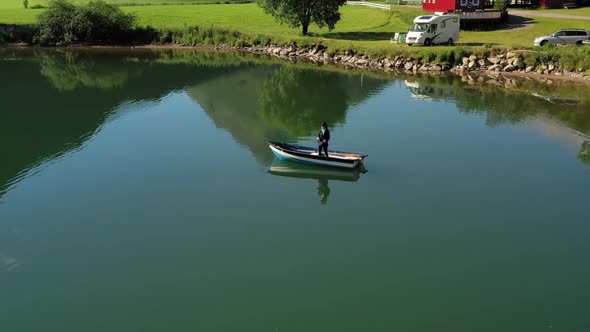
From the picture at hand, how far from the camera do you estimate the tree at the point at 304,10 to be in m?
72.5

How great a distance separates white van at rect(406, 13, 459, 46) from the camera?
203 ft

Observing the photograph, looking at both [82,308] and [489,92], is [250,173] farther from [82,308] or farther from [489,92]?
[489,92]

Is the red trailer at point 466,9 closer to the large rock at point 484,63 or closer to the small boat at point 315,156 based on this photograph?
the large rock at point 484,63

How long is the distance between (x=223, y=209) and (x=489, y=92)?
115ft

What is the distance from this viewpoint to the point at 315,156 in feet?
95.5

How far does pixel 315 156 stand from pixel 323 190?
2.37 meters

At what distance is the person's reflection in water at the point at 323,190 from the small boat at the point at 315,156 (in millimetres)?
1155

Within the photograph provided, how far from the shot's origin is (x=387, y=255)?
→ 68.9 feet

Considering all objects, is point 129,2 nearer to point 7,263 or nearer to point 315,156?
point 315,156

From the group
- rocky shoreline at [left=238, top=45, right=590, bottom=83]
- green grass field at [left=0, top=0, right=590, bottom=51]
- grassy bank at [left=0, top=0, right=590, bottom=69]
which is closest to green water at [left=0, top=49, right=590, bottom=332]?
rocky shoreline at [left=238, top=45, right=590, bottom=83]

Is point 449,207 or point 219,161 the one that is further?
point 219,161

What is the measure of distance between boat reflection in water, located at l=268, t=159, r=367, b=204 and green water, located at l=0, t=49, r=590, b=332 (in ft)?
0.39

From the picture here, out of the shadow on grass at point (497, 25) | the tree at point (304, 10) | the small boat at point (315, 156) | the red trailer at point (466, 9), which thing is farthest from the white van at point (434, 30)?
the small boat at point (315, 156)

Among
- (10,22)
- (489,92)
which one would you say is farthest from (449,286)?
(10,22)
